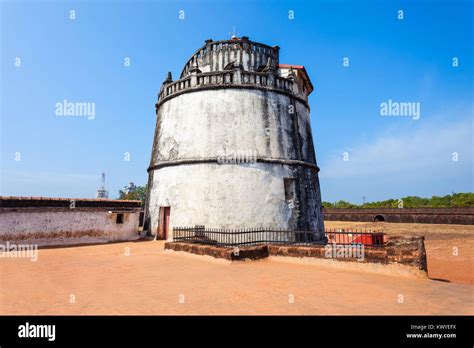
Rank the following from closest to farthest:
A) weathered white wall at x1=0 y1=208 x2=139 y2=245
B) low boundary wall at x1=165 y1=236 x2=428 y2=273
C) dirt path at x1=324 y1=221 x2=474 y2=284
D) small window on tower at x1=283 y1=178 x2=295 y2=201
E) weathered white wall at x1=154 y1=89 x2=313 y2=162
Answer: low boundary wall at x1=165 y1=236 x2=428 y2=273 → weathered white wall at x1=0 y1=208 x2=139 y2=245 → dirt path at x1=324 y1=221 x2=474 y2=284 → weathered white wall at x1=154 y1=89 x2=313 y2=162 → small window on tower at x1=283 y1=178 x2=295 y2=201

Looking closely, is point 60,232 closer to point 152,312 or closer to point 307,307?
point 152,312

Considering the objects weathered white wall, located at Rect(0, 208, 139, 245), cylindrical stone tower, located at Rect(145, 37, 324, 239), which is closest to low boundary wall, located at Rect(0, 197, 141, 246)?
weathered white wall, located at Rect(0, 208, 139, 245)

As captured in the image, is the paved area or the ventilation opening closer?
the paved area

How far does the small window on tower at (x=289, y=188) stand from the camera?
13539 millimetres

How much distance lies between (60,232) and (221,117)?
870cm

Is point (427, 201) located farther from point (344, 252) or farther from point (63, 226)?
point (63, 226)

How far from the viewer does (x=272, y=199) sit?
1293cm

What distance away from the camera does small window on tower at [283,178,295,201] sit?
13539 mm

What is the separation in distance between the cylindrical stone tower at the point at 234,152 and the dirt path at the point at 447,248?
19.4 feet

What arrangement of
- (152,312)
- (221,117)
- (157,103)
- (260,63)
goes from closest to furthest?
(152,312), (221,117), (260,63), (157,103)

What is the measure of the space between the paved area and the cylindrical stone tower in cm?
455

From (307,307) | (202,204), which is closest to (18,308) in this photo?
(307,307)

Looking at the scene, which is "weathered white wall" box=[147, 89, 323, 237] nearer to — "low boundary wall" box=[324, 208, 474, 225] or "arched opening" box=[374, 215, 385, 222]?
"low boundary wall" box=[324, 208, 474, 225]

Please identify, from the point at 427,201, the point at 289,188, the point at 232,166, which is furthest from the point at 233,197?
the point at 427,201
